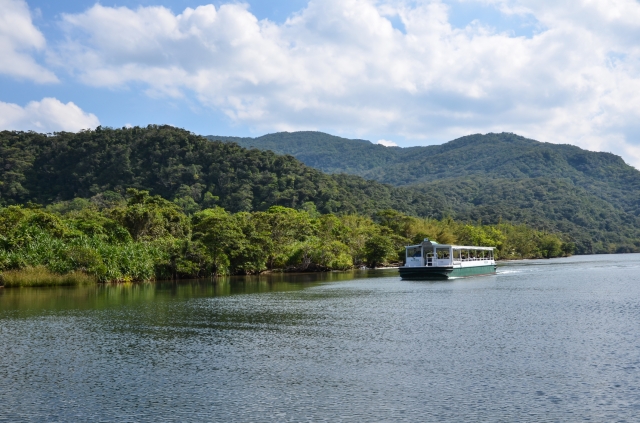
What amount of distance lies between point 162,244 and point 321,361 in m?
42.3

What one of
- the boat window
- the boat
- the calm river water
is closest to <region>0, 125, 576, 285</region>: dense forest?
the boat

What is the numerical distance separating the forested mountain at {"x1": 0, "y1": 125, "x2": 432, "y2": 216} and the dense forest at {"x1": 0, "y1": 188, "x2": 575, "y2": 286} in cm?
1648

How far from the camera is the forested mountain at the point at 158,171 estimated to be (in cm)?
10788

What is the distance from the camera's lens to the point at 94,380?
16.5 metres

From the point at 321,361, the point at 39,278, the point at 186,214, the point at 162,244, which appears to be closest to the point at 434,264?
the point at 162,244

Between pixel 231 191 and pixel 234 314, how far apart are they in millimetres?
84625

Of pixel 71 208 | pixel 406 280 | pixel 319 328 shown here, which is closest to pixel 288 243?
pixel 406 280

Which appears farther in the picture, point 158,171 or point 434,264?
point 158,171

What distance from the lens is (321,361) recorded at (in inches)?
727

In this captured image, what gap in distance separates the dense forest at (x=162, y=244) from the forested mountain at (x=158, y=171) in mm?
16478

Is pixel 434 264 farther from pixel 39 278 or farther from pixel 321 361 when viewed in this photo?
pixel 321 361

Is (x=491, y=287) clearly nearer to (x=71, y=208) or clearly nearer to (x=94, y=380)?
(x=94, y=380)

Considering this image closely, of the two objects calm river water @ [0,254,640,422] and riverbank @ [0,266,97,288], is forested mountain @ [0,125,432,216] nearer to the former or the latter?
riverbank @ [0,266,97,288]

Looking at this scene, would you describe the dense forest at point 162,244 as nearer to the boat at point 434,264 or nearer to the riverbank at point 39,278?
the riverbank at point 39,278
